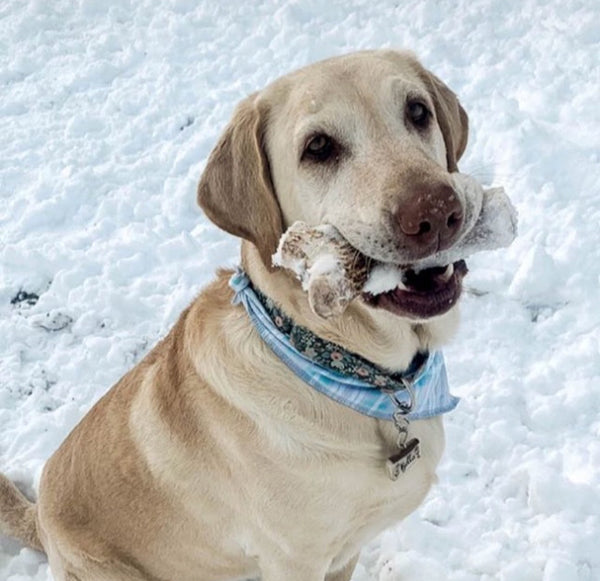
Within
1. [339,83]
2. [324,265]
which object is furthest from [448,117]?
[324,265]

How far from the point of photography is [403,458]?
240cm

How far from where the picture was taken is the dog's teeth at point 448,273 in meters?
2.05

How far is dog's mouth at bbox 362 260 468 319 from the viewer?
2.01m

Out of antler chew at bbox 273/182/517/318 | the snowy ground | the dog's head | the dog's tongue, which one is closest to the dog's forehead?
the dog's head

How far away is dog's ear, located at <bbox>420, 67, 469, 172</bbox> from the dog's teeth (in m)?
0.50

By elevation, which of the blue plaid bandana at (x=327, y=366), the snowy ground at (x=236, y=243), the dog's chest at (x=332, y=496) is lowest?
the snowy ground at (x=236, y=243)

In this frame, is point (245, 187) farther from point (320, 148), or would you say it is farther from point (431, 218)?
point (431, 218)

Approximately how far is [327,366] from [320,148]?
593 mm

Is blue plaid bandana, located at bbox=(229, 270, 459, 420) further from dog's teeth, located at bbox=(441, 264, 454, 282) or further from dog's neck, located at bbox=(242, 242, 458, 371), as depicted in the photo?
dog's teeth, located at bbox=(441, 264, 454, 282)

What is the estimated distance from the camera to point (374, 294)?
2025 millimetres

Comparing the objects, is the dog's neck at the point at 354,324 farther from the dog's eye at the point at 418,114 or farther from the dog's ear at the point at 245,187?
the dog's eye at the point at 418,114

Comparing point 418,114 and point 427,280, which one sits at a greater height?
point 418,114

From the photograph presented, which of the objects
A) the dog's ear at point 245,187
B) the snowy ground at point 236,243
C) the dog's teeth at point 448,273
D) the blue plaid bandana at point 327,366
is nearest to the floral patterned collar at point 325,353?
the blue plaid bandana at point 327,366

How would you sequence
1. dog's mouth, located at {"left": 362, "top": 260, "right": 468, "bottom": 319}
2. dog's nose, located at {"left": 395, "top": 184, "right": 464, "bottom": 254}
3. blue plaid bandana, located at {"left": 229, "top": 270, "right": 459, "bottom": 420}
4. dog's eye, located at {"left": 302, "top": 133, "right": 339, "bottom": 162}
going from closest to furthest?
dog's nose, located at {"left": 395, "top": 184, "right": 464, "bottom": 254} → dog's mouth, located at {"left": 362, "top": 260, "right": 468, "bottom": 319} → dog's eye, located at {"left": 302, "top": 133, "right": 339, "bottom": 162} → blue plaid bandana, located at {"left": 229, "top": 270, "right": 459, "bottom": 420}
